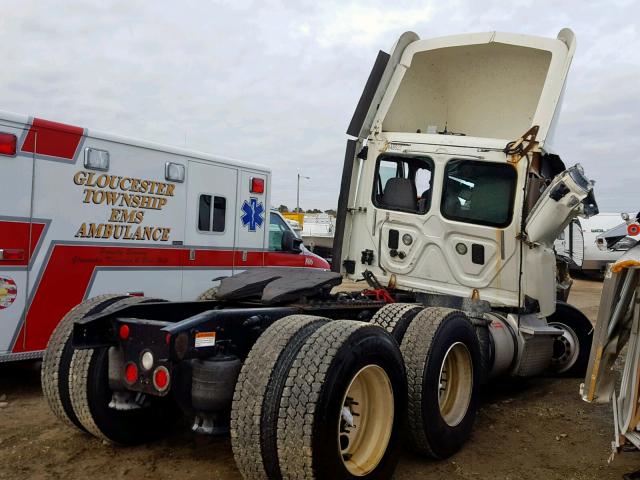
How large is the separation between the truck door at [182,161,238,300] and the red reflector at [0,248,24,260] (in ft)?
6.60

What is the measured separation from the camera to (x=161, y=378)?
130 inches

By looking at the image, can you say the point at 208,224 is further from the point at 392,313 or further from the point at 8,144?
the point at 392,313

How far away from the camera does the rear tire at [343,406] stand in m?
2.96

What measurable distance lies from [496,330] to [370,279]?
142cm

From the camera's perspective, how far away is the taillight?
11.7 ft

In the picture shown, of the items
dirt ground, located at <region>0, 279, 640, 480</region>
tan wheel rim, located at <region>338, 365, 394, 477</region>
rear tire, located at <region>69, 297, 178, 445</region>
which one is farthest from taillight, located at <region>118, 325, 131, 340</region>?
tan wheel rim, located at <region>338, 365, 394, 477</region>

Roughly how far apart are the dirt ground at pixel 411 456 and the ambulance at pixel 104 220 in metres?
1.07

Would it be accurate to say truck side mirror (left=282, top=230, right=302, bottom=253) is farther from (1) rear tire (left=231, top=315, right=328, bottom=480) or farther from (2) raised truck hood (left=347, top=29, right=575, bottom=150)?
(1) rear tire (left=231, top=315, right=328, bottom=480)

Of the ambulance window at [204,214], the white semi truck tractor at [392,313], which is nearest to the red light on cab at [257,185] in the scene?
the ambulance window at [204,214]

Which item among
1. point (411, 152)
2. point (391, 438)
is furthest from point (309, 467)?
point (411, 152)

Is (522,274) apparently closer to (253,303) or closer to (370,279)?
(370,279)

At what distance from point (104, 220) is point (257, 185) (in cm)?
229

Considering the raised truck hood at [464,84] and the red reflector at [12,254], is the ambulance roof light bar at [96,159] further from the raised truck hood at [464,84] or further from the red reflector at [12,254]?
the raised truck hood at [464,84]

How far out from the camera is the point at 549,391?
6.32 meters
